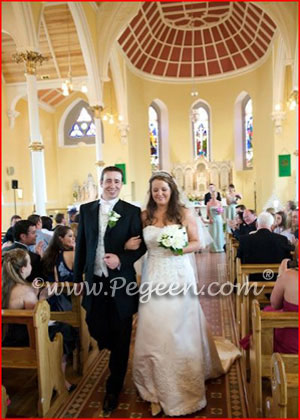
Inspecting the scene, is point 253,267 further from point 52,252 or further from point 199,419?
point 52,252

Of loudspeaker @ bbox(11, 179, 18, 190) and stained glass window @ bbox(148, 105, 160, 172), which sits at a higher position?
stained glass window @ bbox(148, 105, 160, 172)

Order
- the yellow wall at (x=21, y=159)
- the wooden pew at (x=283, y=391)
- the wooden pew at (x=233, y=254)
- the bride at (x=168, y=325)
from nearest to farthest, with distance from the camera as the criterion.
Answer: the wooden pew at (x=283, y=391)
the bride at (x=168, y=325)
the wooden pew at (x=233, y=254)
the yellow wall at (x=21, y=159)

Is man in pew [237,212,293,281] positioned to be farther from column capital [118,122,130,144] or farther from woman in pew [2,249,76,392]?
column capital [118,122,130,144]

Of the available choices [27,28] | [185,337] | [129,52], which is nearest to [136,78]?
[129,52]

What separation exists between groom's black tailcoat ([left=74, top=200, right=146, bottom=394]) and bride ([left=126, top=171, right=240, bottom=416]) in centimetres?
10

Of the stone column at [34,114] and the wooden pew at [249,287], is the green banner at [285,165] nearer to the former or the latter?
the stone column at [34,114]

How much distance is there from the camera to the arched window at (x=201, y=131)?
1977 cm

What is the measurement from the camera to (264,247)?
4438 mm

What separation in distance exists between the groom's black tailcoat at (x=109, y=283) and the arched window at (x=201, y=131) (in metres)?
17.3

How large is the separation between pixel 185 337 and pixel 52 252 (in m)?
1.89

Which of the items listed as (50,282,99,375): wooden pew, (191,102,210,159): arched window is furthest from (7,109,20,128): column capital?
(50,282,99,375): wooden pew

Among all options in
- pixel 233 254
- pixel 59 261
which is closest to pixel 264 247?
pixel 233 254

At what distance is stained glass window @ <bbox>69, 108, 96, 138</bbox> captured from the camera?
1817cm

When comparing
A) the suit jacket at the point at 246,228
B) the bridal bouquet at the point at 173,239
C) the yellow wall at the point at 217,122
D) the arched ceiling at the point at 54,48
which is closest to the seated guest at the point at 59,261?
the bridal bouquet at the point at 173,239
